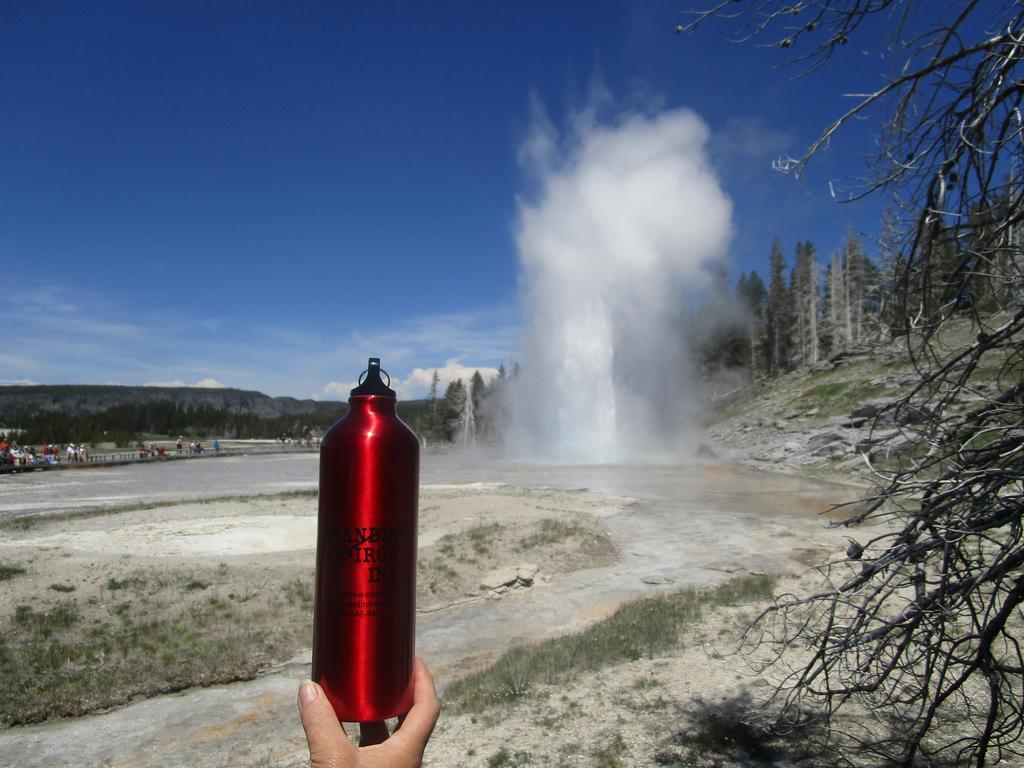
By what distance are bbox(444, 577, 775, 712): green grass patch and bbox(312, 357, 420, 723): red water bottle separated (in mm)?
5310

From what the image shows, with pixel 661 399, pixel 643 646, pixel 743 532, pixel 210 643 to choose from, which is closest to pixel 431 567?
pixel 210 643

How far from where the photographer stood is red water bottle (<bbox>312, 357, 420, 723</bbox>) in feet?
6.01

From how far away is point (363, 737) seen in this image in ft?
6.07

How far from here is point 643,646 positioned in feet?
26.3

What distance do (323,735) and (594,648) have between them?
6.94m

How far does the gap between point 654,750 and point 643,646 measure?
9.06ft

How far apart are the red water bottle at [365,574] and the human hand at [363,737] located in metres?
0.05

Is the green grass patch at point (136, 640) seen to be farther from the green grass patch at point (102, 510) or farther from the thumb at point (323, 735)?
the green grass patch at point (102, 510)

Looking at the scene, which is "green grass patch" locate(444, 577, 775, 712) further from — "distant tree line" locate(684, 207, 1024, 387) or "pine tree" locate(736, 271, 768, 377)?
"pine tree" locate(736, 271, 768, 377)

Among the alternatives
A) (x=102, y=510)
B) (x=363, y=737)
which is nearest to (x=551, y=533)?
(x=363, y=737)

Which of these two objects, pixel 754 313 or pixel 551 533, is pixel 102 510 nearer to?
pixel 551 533

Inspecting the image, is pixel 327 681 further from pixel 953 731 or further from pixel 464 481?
pixel 464 481

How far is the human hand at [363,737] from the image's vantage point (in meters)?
1.69

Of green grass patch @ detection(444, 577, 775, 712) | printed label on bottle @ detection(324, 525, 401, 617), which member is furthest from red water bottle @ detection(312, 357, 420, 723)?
green grass patch @ detection(444, 577, 775, 712)
